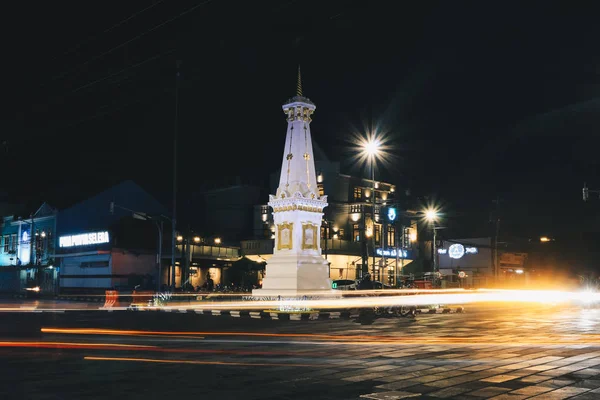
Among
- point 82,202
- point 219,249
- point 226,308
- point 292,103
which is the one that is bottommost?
point 226,308

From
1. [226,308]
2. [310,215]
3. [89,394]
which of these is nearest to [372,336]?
[89,394]

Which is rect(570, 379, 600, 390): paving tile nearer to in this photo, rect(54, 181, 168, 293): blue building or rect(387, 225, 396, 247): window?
rect(54, 181, 168, 293): blue building

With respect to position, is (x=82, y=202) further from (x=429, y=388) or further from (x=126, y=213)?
(x=429, y=388)

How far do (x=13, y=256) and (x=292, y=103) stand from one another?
46874mm

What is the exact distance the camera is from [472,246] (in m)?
67.6

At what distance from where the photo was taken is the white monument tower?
128 feet

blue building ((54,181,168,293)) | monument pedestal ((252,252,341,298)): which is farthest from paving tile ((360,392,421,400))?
blue building ((54,181,168,293))

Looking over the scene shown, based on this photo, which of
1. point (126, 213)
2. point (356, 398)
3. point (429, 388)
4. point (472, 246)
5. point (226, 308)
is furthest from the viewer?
point (472, 246)

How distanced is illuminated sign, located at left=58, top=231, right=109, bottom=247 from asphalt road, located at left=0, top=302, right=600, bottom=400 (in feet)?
122

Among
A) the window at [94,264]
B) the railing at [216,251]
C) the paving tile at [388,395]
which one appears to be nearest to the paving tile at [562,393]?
the paving tile at [388,395]

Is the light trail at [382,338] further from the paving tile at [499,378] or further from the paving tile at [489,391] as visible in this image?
the paving tile at [489,391]

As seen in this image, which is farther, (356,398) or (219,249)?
(219,249)

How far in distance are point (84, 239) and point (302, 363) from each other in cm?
5000

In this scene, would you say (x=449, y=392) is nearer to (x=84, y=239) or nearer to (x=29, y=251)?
(x=84, y=239)
